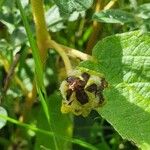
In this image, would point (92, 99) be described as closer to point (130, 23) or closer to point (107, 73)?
point (107, 73)

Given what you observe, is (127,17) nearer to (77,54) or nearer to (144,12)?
(144,12)

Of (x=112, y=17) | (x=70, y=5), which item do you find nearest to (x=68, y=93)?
(x=70, y=5)

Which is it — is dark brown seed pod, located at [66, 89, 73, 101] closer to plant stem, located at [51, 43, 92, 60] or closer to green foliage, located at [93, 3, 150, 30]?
plant stem, located at [51, 43, 92, 60]

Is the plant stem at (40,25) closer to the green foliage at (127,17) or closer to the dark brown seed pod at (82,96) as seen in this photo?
the green foliage at (127,17)

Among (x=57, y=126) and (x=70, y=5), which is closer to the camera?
(x=70, y=5)

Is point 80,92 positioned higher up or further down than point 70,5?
further down
